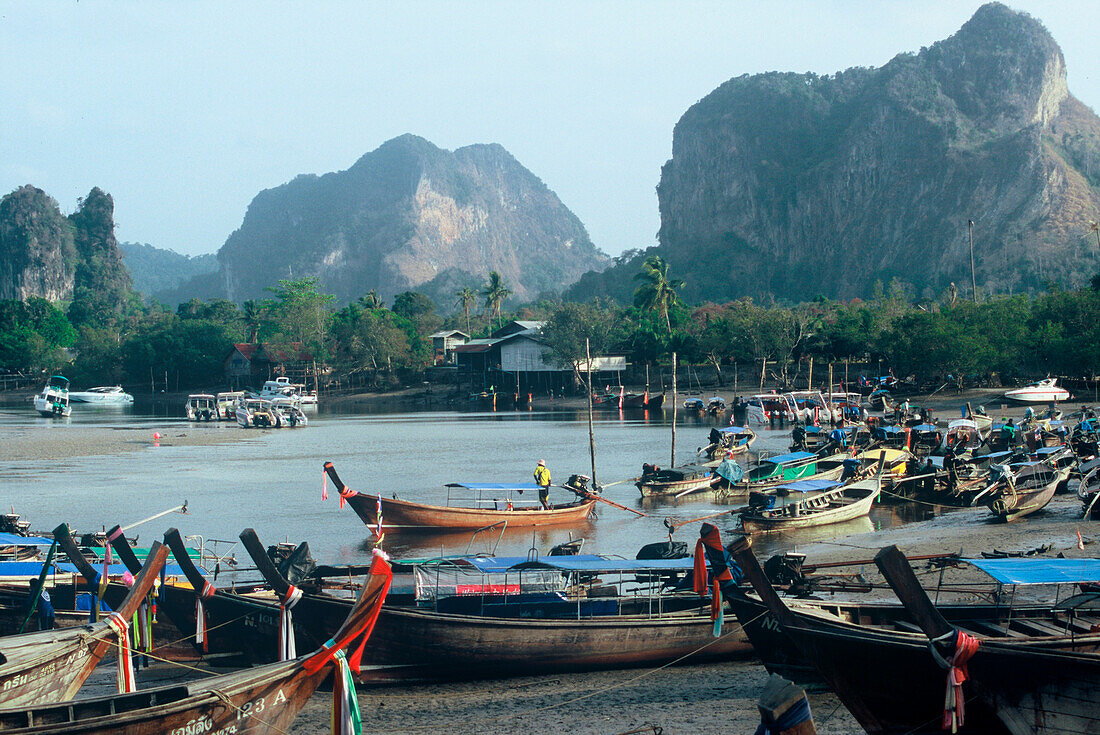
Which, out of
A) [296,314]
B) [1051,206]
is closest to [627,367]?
[296,314]

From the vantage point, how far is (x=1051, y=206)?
417 ft

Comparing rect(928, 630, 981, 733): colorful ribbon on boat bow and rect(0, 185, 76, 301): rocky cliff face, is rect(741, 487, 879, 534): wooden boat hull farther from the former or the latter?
rect(0, 185, 76, 301): rocky cliff face

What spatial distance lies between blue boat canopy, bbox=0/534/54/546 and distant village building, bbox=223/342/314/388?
2956 inches

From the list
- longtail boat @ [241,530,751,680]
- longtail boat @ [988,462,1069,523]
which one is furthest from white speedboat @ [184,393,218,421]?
longtail boat @ [241,530,751,680]

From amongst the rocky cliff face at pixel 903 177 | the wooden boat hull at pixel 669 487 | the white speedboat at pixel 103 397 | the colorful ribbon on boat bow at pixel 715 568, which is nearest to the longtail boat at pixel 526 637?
the colorful ribbon on boat bow at pixel 715 568

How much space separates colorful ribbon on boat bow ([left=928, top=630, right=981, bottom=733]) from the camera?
27.8 ft

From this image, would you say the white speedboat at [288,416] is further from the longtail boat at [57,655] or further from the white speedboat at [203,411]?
the longtail boat at [57,655]

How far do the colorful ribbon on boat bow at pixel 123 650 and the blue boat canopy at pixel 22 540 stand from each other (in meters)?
8.44

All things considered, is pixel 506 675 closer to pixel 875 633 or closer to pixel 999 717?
pixel 875 633

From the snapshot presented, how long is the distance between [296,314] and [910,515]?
79959 millimetres

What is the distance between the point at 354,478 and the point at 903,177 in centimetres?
14397

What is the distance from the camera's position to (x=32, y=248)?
162 meters

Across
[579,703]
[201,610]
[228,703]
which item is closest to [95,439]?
[201,610]

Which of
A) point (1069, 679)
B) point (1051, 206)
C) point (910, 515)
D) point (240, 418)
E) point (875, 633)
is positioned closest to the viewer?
point (1069, 679)
